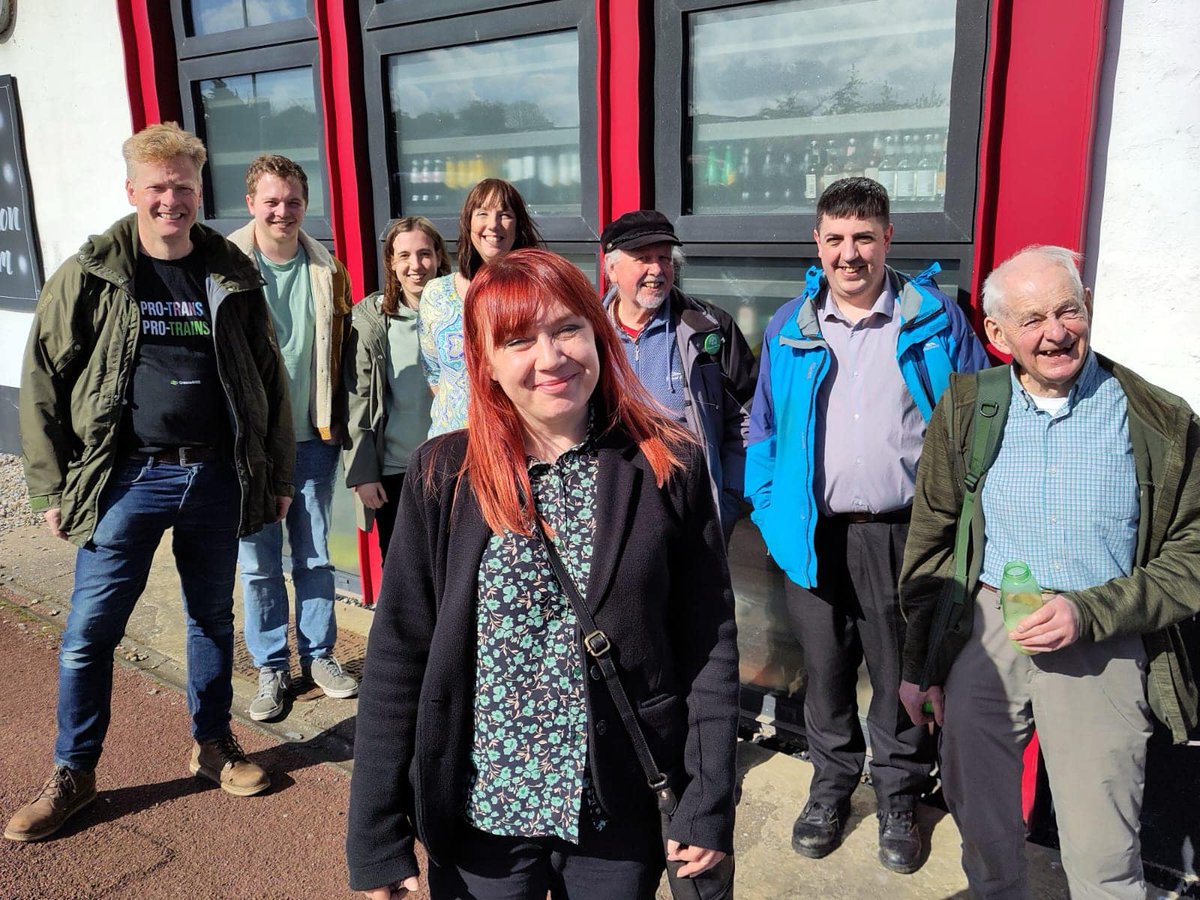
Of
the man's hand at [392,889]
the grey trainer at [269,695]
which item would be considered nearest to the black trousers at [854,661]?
the man's hand at [392,889]

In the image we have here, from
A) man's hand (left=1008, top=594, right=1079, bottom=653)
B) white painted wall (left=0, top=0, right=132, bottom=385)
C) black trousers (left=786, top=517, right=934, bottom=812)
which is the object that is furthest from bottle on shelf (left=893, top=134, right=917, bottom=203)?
white painted wall (left=0, top=0, right=132, bottom=385)

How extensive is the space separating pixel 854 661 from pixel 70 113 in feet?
18.7

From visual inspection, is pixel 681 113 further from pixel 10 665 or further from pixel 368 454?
pixel 10 665

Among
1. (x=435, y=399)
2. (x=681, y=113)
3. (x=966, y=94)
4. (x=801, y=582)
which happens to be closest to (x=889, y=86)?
(x=966, y=94)

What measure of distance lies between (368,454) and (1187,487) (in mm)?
2819

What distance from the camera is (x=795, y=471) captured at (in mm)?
2895

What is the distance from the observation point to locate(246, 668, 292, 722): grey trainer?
3.89 m

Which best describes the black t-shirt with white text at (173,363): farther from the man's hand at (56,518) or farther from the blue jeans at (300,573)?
the blue jeans at (300,573)

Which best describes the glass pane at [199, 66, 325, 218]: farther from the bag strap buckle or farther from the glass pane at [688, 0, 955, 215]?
the bag strap buckle

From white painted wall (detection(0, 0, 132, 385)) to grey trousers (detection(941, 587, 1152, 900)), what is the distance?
545cm

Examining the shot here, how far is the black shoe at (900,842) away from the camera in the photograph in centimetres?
291

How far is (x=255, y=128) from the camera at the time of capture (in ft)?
17.3

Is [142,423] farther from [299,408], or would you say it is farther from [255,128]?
[255,128]

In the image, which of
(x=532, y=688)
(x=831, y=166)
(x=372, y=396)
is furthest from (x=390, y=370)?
(x=532, y=688)
